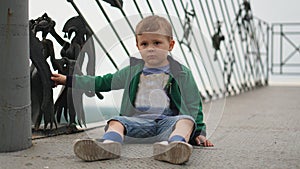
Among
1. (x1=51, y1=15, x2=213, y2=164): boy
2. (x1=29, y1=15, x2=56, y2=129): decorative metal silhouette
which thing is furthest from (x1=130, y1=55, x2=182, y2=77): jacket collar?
(x1=29, y1=15, x2=56, y2=129): decorative metal silhouette

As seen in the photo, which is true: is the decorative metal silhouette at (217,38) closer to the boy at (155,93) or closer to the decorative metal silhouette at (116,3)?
the decorative metal silhouette at (116,3)

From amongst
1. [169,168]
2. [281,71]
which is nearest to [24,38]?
[169,168]

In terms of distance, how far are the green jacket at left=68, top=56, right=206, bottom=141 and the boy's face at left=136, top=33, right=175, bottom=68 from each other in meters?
0.05

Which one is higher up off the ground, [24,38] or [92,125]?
[24,38]

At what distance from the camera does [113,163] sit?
48.6 inches

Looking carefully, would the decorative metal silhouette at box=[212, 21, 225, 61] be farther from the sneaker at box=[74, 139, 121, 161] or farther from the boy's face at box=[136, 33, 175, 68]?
the sneaker at box=[74, 139, 121, 161]

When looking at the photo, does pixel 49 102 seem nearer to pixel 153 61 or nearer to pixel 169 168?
pixel 153 61

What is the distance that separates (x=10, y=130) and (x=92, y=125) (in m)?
0.62

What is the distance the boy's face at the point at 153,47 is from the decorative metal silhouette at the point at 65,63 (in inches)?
10.8

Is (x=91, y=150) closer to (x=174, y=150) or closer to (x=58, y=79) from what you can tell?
(x=174, y=150)

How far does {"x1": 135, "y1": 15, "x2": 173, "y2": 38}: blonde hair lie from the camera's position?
1.52 meters

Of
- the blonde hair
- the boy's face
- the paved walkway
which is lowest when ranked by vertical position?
the paved walkway

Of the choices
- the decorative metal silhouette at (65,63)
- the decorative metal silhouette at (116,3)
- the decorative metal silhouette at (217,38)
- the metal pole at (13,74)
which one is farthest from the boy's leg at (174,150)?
the decorative metal silhouette at (217,38)

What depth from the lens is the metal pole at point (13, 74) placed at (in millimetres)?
1354
